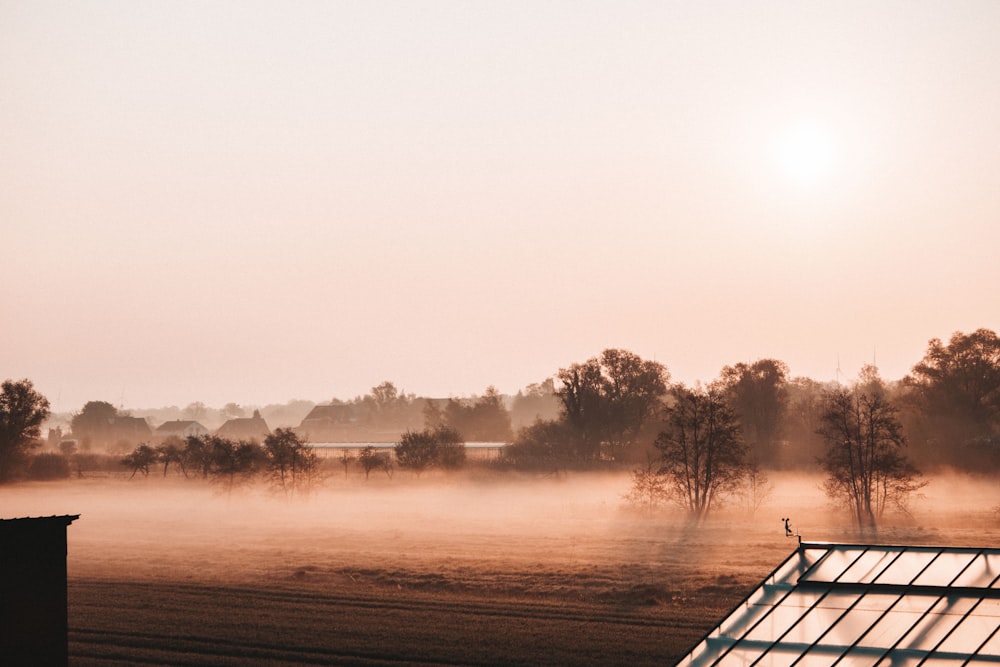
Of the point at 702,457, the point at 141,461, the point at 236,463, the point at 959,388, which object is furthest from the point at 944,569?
the point at 141,461

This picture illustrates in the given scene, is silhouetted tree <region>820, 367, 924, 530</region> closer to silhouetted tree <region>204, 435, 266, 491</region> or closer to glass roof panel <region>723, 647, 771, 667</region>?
glass roof panel <region>723, 647, 771, 667</region>

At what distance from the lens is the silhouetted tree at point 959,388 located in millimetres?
103688

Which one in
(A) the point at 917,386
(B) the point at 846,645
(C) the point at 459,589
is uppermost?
(A) the point at 917,386

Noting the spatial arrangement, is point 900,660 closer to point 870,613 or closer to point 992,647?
point 992,647

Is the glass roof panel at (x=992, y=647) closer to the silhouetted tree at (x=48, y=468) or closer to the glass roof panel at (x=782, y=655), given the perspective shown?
the glass roof panel at (x=782, y=655)

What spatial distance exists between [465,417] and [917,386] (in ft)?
237

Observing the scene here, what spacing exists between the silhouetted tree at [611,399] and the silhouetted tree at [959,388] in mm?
30811

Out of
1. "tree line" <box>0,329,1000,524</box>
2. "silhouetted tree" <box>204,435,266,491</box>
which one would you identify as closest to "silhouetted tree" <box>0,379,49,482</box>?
"tree line" <box>0,329,1000,524</box>

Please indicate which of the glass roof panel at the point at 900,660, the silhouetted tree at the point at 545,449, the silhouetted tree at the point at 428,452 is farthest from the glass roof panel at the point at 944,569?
the silhouetted tree at the point at 428,452

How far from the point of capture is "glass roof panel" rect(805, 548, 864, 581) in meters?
26.2

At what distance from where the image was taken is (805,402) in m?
125

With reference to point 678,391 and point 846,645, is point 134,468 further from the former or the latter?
point 846,645

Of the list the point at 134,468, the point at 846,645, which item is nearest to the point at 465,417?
the point at 134,468

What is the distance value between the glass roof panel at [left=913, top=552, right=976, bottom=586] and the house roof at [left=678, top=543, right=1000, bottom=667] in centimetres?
3
